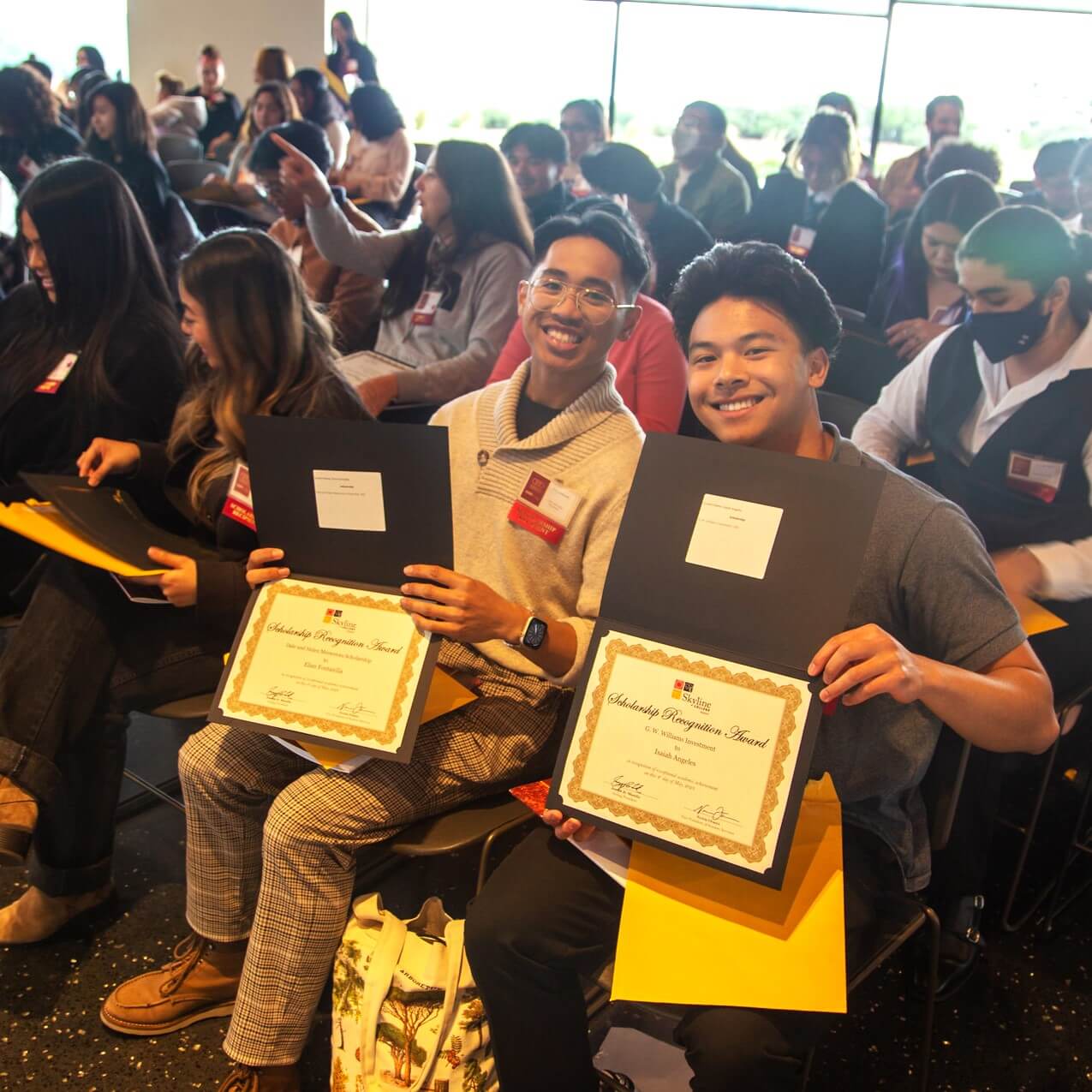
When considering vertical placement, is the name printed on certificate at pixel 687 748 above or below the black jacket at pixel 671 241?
below

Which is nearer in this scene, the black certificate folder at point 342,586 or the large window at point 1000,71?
the black certificate folder at point 342,586

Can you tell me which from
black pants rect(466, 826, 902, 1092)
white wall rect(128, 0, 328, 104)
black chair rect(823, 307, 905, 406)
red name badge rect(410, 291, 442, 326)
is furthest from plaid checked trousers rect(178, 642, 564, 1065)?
white wall rect(128, 0, 328, 104)

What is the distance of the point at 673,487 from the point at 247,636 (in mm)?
713

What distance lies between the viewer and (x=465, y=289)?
2.98 metres

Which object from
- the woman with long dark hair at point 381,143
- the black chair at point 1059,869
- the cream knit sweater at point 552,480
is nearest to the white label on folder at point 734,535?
the cream knit sweater at point 552,480

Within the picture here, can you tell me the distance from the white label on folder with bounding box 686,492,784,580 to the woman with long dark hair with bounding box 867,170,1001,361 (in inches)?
71.7

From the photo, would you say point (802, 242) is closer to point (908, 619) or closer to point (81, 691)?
point (908, 619)

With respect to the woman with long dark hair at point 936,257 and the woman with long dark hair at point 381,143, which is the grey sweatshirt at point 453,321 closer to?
the woman with long dark hair at point 936,257

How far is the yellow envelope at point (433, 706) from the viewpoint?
1.45m

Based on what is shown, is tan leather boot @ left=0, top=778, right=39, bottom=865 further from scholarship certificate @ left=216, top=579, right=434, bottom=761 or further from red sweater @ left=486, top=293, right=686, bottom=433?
red sweater @ left=486, top=293, right=686, bottom=433

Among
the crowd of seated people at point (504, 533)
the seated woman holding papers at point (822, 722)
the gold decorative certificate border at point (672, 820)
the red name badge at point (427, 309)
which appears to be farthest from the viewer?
the red name badge at point (427, 309)

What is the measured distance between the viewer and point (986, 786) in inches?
73.5

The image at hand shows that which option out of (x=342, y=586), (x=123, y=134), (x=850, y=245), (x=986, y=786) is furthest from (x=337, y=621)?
(x=123, y=134)

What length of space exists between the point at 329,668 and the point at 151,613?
0.65 metres
